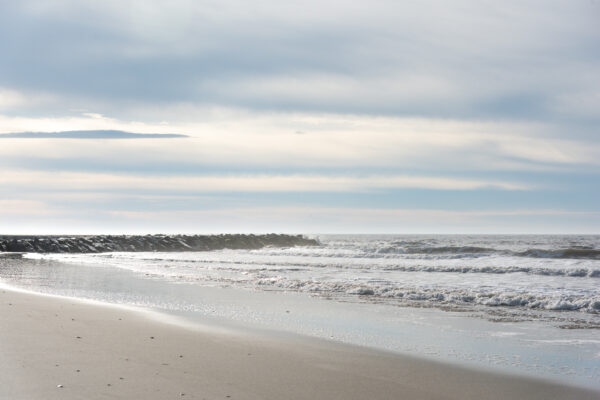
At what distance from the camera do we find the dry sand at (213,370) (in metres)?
5.42

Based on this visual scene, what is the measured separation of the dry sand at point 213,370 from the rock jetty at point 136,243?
1520 inches

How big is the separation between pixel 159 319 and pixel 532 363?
258 inches

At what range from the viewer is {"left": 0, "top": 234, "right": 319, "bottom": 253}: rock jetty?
4391 centimetres

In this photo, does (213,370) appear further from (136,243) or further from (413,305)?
(136,243)

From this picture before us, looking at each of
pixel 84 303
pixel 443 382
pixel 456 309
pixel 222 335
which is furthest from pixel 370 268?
pixel 443 382

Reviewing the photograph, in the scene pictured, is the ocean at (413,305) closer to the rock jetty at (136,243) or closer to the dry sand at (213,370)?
the dry sand at (213,370)

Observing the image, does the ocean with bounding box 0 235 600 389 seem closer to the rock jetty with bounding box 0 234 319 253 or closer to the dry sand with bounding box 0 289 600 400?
the dry sand with bounding box 0 289 600 400

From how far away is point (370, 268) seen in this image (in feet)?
78.0

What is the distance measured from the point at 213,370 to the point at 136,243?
46313 mm

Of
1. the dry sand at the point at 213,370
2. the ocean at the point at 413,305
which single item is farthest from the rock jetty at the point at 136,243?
the dry sand at the point at 213,370

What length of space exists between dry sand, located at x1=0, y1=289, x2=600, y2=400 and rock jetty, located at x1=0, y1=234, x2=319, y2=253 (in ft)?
127

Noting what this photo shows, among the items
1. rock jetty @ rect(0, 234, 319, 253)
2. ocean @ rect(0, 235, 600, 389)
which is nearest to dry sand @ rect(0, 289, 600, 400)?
ocean @ rect(0, 235, 600, 389)

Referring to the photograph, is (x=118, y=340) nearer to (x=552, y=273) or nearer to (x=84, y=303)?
(x=84, y=303)

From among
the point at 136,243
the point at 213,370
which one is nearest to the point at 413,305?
the point at 213,370
